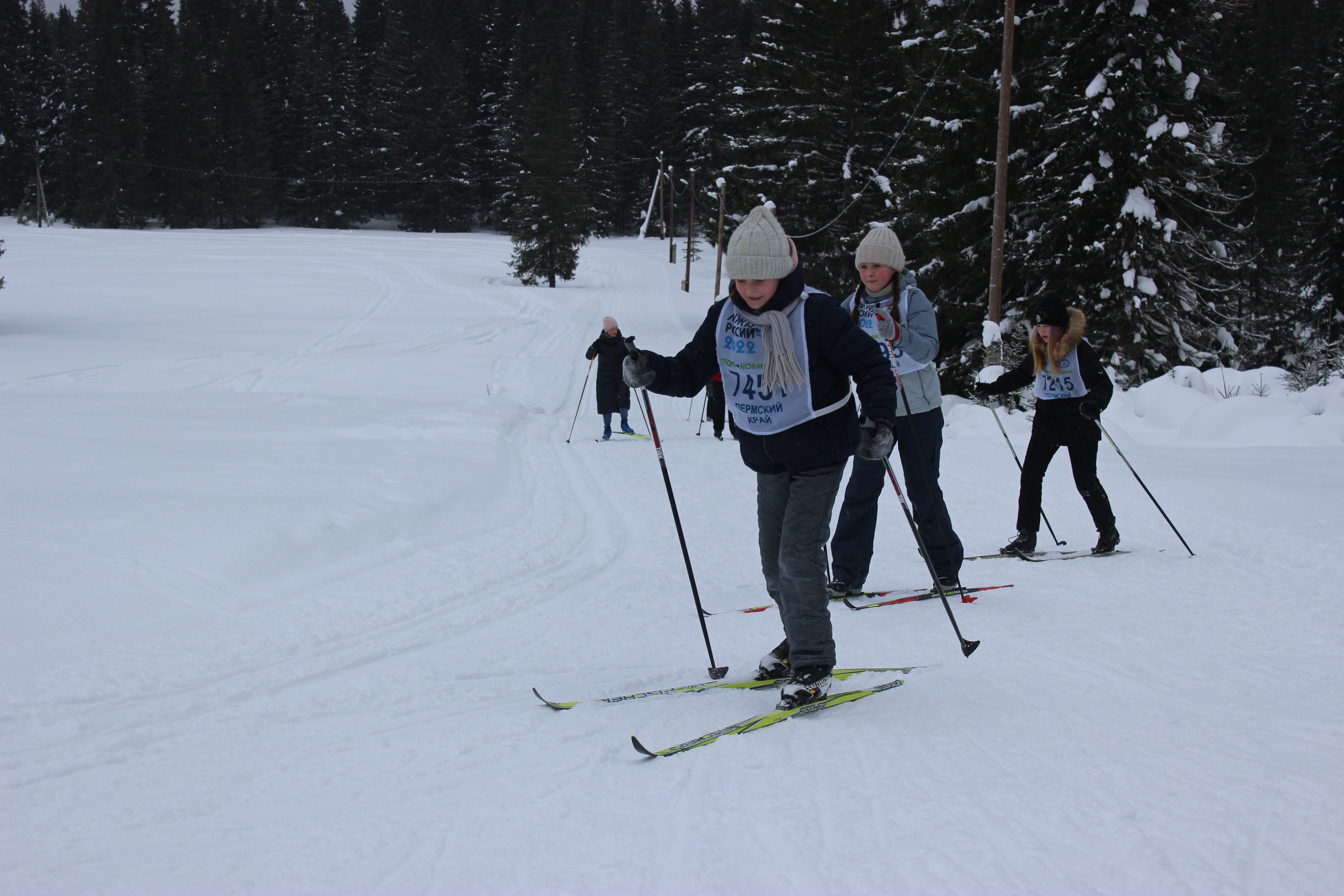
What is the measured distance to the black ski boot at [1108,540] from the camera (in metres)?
6.25

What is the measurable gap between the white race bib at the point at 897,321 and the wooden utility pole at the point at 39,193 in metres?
69.2

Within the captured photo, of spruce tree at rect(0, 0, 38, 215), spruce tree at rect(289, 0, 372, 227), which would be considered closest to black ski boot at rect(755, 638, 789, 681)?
spruce tree at rect(289, 0, 372, 227)

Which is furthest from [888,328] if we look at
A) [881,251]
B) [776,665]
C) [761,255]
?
[776,665]

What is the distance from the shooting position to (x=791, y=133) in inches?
1059

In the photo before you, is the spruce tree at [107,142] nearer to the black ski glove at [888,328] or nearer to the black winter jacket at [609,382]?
the black winter jacket at [609,382]

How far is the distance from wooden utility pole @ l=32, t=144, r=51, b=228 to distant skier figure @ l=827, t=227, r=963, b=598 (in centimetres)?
6931

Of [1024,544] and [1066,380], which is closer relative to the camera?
[1066,380]

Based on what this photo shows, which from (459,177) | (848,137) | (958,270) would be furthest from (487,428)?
(459,177)

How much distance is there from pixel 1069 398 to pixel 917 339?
1.88 m

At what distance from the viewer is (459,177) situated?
69125 millimetres

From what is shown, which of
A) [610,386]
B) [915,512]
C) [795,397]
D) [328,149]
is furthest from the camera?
[328,149]

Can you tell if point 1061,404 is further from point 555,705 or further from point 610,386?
point 610,386

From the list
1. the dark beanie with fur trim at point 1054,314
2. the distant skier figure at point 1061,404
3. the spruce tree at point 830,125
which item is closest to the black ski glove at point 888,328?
the distant skier figure at point 1061,404

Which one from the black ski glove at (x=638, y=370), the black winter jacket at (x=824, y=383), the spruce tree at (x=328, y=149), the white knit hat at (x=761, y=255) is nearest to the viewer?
the white knit hat at (x=761, y=255)
